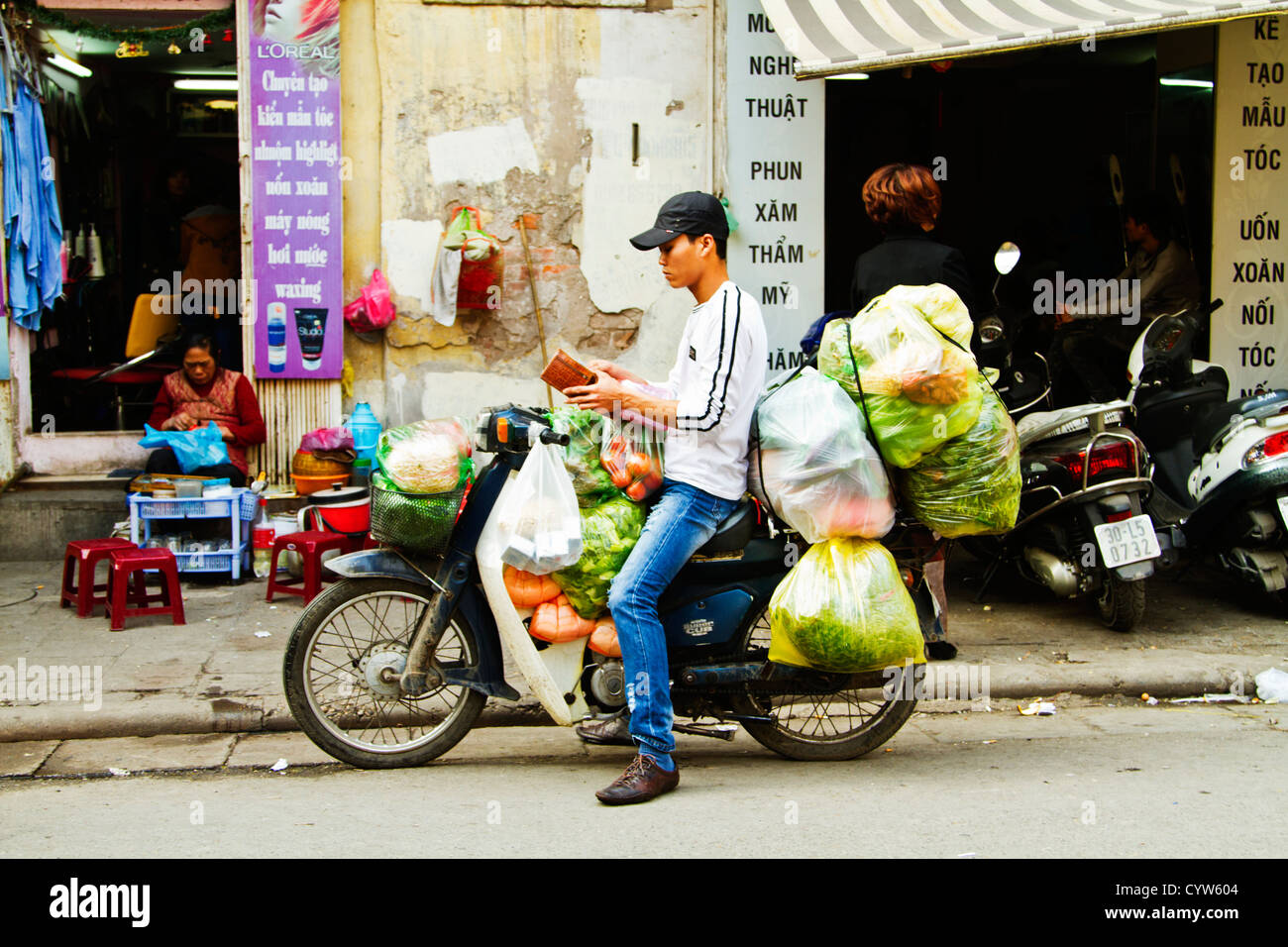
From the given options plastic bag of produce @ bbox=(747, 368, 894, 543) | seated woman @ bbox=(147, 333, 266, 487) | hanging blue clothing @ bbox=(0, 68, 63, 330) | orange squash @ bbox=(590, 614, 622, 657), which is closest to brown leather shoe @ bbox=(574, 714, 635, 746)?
orange squash @ bbox=(590, 614, 622, 657)

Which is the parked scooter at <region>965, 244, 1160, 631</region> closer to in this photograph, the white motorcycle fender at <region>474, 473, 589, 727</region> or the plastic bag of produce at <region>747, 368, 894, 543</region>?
the plastic bag of produce at <region>747, 368, 894, 543</region>

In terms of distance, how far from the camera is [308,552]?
6.80 meters

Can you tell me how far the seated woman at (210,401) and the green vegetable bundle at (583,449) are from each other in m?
3.96

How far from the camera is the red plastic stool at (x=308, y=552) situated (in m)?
6.77

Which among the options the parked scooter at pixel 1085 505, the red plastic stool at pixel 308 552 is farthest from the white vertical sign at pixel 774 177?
the red plastic stool at pixel 308 552

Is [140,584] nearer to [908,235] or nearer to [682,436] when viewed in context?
[682,436]

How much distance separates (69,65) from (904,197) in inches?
245

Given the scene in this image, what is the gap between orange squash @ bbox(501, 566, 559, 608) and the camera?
14.2 feet

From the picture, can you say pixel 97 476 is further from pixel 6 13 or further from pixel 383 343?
pixel 6 13

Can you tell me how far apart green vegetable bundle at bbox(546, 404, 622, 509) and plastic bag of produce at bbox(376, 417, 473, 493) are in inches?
14.1

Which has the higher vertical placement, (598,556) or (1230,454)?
(1230,454)

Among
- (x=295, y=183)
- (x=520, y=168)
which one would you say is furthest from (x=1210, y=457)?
(x=295, y=183)

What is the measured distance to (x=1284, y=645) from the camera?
627cm
